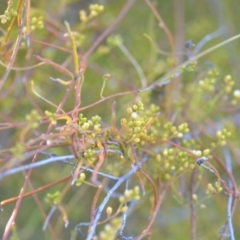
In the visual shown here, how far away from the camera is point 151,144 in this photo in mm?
990

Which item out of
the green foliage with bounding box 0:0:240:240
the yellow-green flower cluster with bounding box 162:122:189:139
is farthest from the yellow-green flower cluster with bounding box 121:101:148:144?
the yellow-green flower cluster with bounding box 162:122:189:139

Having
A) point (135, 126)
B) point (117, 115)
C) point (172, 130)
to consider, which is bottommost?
point (117, 115)

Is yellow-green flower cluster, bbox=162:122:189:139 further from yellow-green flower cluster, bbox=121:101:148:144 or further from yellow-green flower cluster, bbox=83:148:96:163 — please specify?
yellow-green flower cluster, bbox=83:148:96:163

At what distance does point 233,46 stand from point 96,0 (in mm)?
480

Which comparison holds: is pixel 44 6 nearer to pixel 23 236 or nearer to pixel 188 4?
pixel 188 4

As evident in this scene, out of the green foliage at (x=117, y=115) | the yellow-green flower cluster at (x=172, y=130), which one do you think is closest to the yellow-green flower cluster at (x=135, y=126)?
the green foliage at (x=117, y=115)

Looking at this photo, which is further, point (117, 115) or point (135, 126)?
point (117, 115)

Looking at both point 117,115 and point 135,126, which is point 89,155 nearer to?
point 135,126

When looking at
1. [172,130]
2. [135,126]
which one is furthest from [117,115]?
[135,126]

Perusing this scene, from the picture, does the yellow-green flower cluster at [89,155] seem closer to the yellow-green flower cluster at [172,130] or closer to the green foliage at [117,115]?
the green foliage at [117,115]

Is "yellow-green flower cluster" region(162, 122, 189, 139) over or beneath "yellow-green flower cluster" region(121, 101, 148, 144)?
beneath

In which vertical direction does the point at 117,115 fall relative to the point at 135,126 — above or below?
below

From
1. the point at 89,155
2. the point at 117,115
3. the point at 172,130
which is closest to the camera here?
the point at 89,155

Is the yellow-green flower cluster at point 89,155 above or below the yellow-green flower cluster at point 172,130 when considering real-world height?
above
